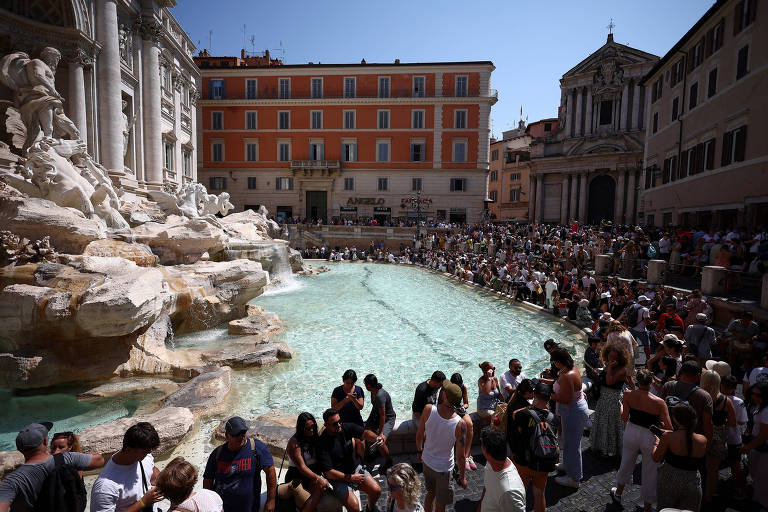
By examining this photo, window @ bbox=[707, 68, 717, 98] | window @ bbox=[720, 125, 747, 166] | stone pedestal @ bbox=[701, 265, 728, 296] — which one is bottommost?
stone pedestal @ bbox=[701, 265, 728, 296]

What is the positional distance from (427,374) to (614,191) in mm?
30117

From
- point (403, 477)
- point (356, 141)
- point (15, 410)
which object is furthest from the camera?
point (356, 141)

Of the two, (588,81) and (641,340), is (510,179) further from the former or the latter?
(641,340)

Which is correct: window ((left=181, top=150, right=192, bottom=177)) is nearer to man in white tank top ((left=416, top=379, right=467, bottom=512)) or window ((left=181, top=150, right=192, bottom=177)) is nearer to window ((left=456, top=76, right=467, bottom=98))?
window ((left=456, top=76, right=467, bottom=98))

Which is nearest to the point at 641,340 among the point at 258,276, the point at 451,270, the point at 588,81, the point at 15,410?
the point at 258,276

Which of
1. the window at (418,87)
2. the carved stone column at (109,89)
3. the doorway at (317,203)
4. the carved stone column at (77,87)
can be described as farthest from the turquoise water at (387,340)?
the window at (418,87)

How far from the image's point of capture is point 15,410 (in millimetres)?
5918

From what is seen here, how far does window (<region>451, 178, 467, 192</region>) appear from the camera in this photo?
3666 centimetres

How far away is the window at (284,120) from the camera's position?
37562 mm

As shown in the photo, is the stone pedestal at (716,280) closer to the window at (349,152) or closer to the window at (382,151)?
the window at (382,151)

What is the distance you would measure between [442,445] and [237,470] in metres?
1.68

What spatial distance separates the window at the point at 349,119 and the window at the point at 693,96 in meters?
25.7

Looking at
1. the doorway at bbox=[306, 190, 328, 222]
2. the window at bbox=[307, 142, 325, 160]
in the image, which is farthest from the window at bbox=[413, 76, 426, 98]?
the doorway at bbox=[306, 190, 328, 222]

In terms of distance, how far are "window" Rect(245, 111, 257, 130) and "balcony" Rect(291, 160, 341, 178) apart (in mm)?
5182
